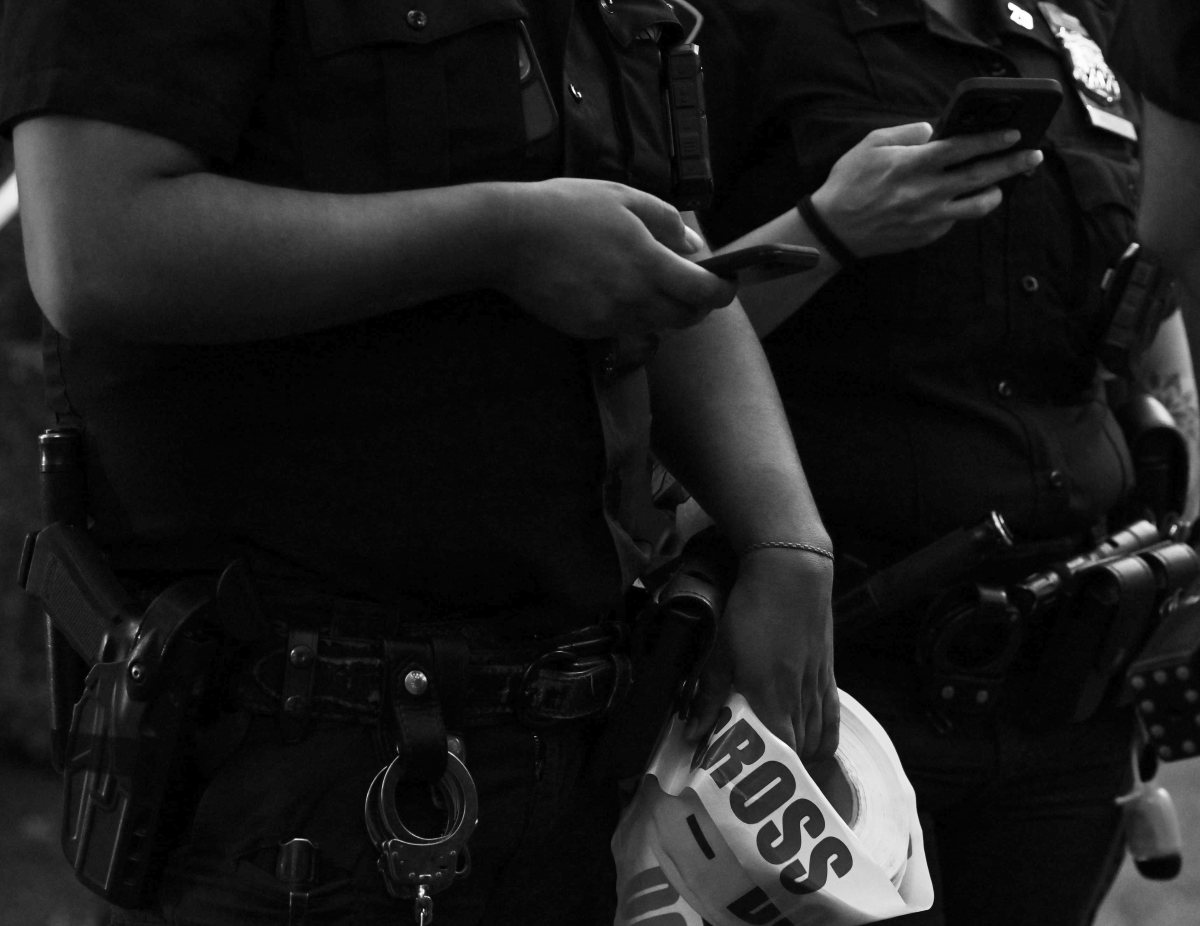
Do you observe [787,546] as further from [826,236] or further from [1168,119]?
[1168,119]

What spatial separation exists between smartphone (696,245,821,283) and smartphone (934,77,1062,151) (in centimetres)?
55

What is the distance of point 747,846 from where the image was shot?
130 centimetres

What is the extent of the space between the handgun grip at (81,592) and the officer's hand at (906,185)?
3.00ft

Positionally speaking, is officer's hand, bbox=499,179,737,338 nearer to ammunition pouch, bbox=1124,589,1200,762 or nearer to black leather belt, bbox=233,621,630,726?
black leather belt, bbox=233,621,630,726

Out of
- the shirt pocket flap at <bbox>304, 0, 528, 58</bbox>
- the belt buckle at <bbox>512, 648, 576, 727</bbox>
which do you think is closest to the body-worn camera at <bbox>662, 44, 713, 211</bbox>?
the shirt pocket flap at <bbox>304, 0, 528, 58</bbox>

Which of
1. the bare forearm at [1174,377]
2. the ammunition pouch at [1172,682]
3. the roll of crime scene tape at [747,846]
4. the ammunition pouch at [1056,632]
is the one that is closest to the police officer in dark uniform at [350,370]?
the roll of crime scene tape at [747,846]

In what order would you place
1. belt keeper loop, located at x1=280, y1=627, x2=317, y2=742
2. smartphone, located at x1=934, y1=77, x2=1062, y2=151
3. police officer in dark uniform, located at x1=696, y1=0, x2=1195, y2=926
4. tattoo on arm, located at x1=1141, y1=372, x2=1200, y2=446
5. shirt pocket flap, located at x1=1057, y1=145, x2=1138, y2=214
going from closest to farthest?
belt keeper loop, located at x1=280, y1=627, x2=317, y2=742 → smartphone, located at x1=934, y1=77, x2=1062, y2=151 → police officer in dark uniform, located at x1=696, y1=0, x2=1195, y2=926 → shirt pocket flap, located at x1=1057, y1=145, x2=1138, y2=214 → tattoo on arm, located at x1=1141, y1=372, x2=1200, y2=446

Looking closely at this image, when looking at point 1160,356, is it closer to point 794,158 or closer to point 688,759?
point 794,158

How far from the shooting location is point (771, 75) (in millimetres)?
1813

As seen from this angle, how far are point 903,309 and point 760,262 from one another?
67 cm

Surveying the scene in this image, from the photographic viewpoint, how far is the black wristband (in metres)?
1.75

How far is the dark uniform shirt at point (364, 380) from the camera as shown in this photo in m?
1.13

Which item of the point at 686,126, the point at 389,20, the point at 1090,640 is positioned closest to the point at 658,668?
the point at 686,126

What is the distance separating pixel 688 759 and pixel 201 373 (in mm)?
555
